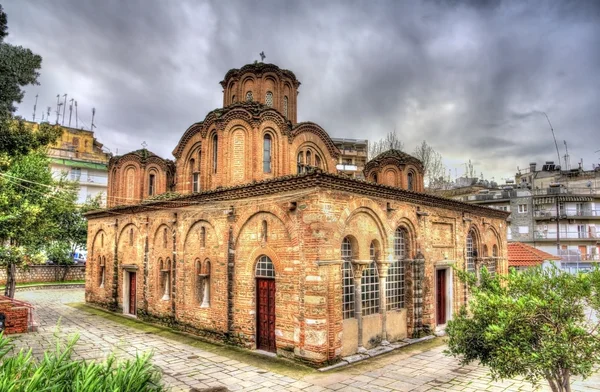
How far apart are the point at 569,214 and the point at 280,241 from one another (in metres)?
43.3

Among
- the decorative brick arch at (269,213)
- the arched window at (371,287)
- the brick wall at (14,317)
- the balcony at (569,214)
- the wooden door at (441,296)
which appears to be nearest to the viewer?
the decorative brick arch at (269,213)

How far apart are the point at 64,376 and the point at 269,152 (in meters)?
12.7

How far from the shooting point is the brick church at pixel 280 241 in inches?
446

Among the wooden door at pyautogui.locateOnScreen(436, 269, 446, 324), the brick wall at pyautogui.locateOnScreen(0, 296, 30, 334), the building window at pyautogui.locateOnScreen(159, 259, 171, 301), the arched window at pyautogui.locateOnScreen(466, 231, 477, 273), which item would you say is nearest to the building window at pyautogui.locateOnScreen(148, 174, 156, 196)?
the building window at pyautogui.locateOnScreen(159, 259, 171, 301)

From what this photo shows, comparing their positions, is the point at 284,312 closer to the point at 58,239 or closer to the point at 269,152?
the point at 269,152

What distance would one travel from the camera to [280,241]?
12070 millimetres

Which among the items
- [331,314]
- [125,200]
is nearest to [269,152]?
[331,314]

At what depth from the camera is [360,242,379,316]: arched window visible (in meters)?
12.9

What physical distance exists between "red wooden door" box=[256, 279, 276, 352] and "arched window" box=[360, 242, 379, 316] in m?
2.87

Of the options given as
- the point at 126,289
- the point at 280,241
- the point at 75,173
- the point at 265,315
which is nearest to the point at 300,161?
the point at 280,241

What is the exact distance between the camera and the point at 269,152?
17.4m

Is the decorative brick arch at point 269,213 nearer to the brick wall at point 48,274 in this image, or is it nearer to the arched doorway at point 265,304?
the arched doorway at point 265,304

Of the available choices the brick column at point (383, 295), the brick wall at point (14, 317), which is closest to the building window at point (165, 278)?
the brick wall at point (14, 317)

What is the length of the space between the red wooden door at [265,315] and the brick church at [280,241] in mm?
47
